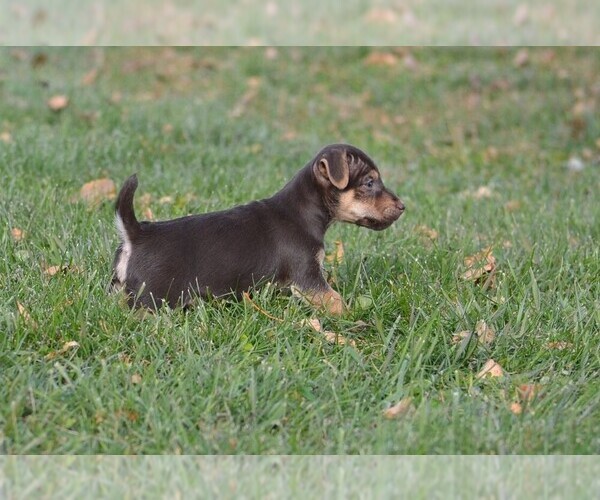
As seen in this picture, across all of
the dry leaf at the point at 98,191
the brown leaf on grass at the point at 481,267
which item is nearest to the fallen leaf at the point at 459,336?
the brown leaf on grass at the point at 481,267

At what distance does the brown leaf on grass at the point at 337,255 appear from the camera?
15.9 ft

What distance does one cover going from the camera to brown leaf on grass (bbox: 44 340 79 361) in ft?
11.9

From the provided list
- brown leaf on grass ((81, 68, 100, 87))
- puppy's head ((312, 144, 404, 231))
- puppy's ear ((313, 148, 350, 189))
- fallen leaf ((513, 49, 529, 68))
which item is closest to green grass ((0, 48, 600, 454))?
brown leaf on grass ((81, 68, 100, 87))

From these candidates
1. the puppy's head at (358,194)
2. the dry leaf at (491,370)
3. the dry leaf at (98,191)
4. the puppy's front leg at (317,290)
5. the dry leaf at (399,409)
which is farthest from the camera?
the dry leaf at (98,191)

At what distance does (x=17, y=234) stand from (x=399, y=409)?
2337mm

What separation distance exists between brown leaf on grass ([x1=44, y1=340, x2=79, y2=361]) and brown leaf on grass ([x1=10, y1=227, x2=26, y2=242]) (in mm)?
1213

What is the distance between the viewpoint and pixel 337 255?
4.92 metres

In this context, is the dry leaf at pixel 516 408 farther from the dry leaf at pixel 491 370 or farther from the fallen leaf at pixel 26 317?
the fallen leaf at pixel 26 317

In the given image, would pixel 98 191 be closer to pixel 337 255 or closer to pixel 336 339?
pixel 337 255

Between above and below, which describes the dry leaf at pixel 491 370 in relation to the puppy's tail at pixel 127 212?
below

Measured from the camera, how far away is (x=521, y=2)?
11.9m

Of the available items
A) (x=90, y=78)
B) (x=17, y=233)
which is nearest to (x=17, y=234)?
(x=17, y=233)

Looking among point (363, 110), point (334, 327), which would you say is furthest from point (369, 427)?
point (363, 110)

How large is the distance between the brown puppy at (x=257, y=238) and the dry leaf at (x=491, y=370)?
691mm
